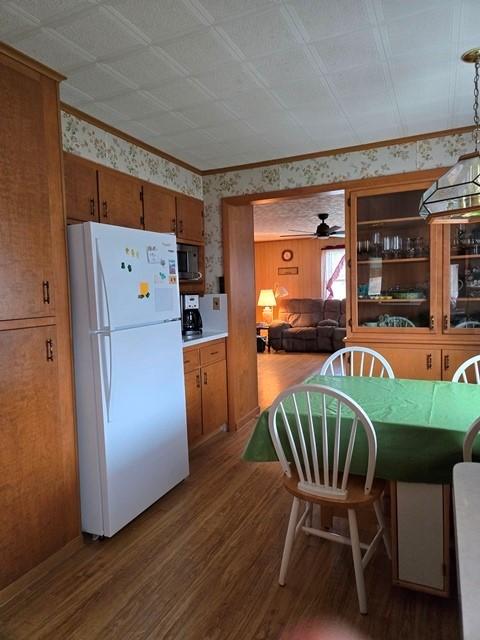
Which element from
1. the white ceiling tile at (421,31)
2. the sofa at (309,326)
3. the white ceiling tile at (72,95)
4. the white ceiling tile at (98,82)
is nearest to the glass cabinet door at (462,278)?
the white ceiling tile at (421,31)

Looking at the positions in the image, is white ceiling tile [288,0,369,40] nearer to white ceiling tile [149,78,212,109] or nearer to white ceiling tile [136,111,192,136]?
white ceiling tile [149,78,212,109]

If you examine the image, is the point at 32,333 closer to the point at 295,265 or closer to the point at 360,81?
the point at 360,81

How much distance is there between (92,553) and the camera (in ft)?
7.15

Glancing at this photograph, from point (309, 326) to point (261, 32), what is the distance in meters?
6.92

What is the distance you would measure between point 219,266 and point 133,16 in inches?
92.7

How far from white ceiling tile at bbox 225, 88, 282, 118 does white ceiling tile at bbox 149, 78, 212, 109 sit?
0.54 ft

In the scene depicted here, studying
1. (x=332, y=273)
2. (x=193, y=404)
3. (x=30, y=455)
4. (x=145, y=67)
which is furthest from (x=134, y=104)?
(x=332, y=273)

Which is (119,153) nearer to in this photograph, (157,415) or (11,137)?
(11,137)

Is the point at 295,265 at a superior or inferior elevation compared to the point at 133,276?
superior

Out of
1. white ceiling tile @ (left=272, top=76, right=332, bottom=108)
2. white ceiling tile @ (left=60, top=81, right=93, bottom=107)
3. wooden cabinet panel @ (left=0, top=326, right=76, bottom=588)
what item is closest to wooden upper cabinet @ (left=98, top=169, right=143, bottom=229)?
white ceiling tile @ (left=60, top=81, right=93, bottom=107)

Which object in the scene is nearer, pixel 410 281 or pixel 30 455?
pixel 30 455

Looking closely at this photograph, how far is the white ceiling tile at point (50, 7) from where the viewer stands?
159 centimetres

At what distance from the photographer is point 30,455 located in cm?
196

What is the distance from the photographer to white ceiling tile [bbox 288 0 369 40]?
1.64 metres
